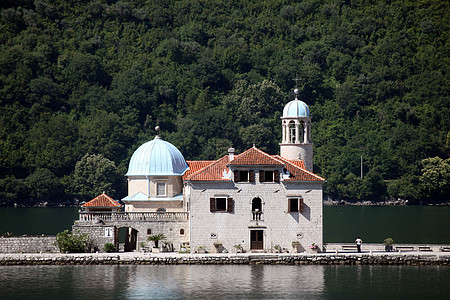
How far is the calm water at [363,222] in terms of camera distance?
291 feet

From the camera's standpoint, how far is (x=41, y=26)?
641ft

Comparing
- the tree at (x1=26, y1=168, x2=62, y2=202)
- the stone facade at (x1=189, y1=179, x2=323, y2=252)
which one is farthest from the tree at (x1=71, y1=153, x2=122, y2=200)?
the stone facade at (x1=189, y1=179, x2=323, y2=252)

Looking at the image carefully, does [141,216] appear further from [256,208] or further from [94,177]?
[94,177]

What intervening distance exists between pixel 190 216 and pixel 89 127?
9547 cm

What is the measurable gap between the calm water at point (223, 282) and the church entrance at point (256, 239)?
105 inches

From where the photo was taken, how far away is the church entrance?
67.1m

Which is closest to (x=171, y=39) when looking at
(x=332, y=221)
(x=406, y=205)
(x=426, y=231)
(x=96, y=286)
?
(x=406, y=205)

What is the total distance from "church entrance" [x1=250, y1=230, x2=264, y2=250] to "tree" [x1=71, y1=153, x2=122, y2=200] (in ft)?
252

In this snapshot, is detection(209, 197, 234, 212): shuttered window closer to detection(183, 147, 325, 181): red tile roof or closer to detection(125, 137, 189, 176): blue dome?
detection(183, 147, 325, 181): red tile roof

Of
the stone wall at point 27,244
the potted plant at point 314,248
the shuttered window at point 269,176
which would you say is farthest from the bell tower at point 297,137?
the stone wall at point 27,244

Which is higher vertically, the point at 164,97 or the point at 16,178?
the point at 164,97

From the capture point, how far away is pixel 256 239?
2645 inches

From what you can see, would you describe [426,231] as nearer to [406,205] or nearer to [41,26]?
[406,205]

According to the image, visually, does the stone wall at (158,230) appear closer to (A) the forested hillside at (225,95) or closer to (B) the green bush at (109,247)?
(B) the green bush at (109,247)
